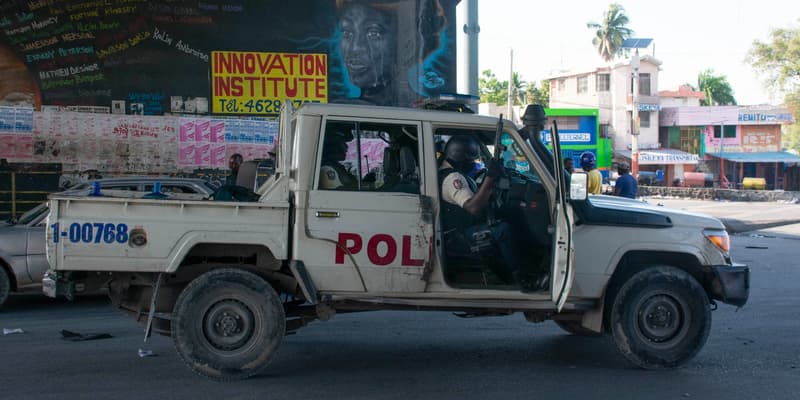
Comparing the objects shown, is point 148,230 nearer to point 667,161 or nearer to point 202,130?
point 202,130

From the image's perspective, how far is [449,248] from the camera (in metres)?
5.83

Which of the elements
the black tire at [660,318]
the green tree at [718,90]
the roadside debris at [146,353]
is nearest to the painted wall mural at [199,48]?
the roadside debris at [146,353]

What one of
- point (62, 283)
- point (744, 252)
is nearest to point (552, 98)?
point (744, 252)

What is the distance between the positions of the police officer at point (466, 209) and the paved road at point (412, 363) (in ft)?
3.03

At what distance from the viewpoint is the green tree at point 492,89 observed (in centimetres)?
8238

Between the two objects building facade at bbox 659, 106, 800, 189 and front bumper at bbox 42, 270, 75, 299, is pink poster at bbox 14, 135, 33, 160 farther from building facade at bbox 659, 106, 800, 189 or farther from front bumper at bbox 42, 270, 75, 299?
building facade at bbox 659, 106, 800, 189

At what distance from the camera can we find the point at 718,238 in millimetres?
5918

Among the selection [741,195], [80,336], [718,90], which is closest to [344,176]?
[80,336]

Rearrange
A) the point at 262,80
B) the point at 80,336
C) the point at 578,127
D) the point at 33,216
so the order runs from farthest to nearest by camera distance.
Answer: the point at 578,127 < the point at 262,80 < the point at 33,216 < the point at 80,336

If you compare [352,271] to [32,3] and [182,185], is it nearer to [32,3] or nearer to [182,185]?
[182,185]

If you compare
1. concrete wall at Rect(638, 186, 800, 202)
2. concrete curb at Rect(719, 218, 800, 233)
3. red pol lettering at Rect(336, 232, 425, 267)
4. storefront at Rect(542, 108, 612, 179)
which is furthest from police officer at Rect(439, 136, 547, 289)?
storefront at Rect(542, 108, 612, 179)

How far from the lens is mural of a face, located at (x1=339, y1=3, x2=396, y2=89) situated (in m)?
16.6

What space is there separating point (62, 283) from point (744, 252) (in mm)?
13915

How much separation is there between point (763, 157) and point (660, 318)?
5411 centimetres
